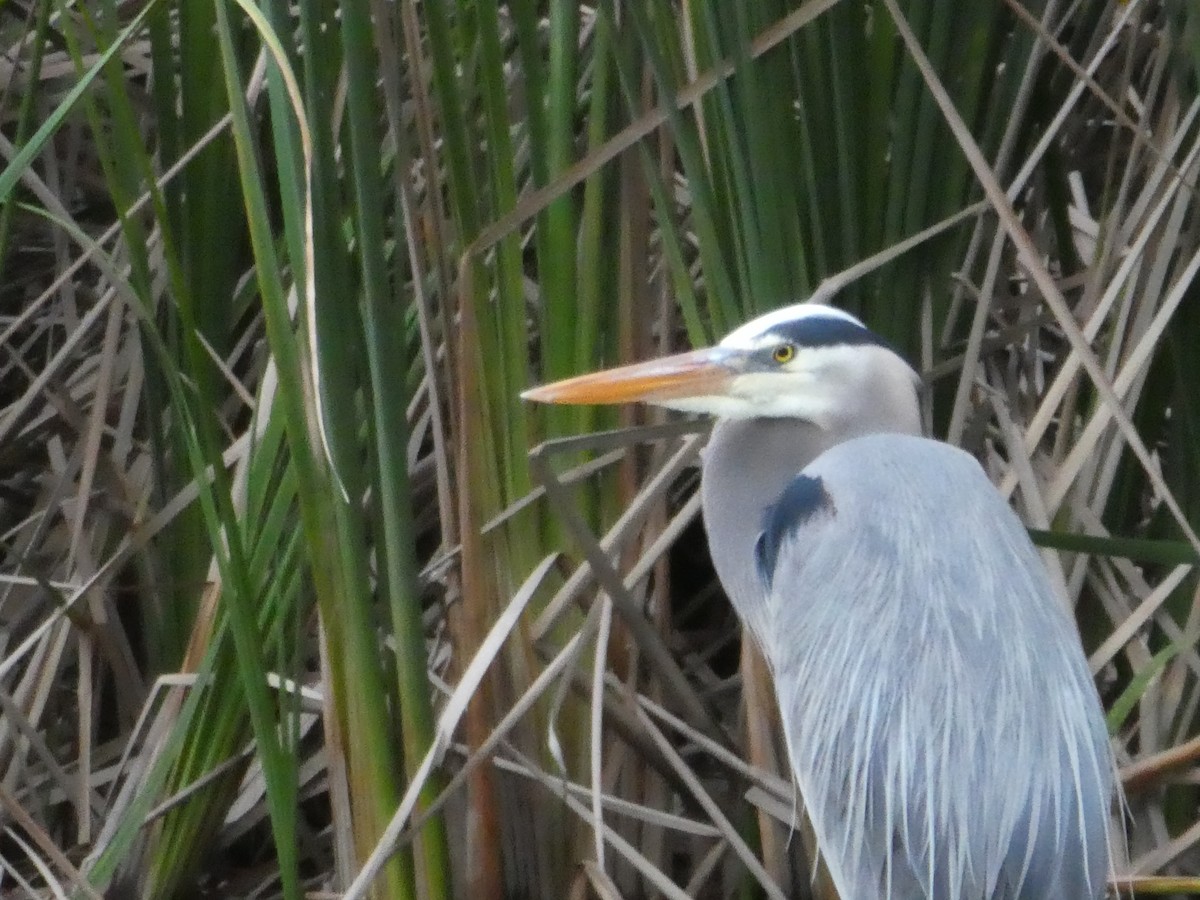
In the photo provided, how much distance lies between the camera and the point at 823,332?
1110 mm

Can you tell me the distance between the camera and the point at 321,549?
3.47 feet

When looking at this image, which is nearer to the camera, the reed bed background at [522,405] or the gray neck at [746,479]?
the reed bed background at [522,405]

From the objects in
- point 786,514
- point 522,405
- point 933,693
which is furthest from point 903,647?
point 522,405

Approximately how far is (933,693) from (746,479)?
0.80 feet

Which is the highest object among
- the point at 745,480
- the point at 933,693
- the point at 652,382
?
the point at 652,382

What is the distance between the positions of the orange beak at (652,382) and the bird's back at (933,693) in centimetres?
11

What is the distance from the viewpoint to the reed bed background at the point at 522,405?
106cm

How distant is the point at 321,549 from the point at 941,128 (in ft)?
1.87

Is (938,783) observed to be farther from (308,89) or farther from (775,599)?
(308,89)

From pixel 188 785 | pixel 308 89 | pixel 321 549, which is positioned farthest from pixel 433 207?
pixel 188 785

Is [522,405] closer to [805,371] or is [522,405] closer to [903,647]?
[805,371]

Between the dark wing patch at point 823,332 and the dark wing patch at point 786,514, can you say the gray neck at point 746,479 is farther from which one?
the dark wing patch at point 823,332

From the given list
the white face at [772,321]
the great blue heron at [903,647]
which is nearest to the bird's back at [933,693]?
the great blue heron at [903,647]

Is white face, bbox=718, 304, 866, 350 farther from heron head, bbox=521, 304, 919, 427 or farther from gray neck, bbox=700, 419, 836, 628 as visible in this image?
gray neck, bbox=700, 419, 836, 628
